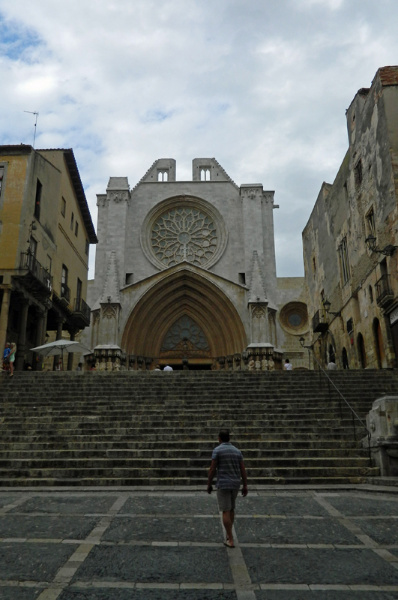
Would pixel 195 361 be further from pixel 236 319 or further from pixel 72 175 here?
pixel 72 175

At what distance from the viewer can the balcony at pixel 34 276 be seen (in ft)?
61.1

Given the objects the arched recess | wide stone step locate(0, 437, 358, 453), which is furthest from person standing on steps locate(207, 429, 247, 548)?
the arched recess

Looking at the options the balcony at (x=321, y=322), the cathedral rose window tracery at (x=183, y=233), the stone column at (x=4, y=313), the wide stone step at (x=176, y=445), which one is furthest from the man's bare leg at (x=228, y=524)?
the cathedral rose window tracery at (x=183, y=233)

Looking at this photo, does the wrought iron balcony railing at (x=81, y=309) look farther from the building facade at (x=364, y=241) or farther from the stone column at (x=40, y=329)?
the building facade at (x=364, y=241)

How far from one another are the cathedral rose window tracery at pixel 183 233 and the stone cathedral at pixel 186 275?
6 centimetres

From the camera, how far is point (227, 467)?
16.0 feet

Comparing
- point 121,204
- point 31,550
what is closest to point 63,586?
point 31,550

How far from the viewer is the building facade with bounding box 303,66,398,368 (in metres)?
17.4

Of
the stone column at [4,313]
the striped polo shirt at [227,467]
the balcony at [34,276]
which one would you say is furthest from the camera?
the balcony at [34,276]

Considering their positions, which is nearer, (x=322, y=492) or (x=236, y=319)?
(x=322, y=492)

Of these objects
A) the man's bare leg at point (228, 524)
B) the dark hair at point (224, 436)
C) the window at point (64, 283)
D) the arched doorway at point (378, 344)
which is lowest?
the man's bare leg at point (228, 524)

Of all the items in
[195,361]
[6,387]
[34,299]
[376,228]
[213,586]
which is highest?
[376,228]

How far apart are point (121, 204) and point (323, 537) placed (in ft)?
85.6

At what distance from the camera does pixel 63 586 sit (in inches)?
142
